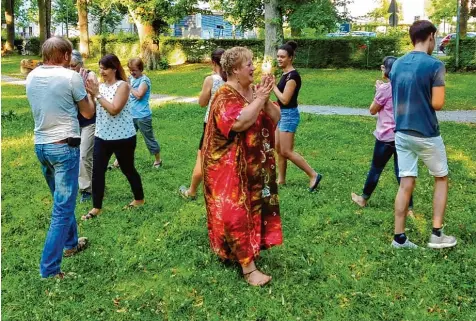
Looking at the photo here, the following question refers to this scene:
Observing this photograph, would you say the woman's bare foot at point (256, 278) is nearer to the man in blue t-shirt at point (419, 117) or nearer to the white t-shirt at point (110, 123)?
the man in blue t-shirt at point (419, 117)

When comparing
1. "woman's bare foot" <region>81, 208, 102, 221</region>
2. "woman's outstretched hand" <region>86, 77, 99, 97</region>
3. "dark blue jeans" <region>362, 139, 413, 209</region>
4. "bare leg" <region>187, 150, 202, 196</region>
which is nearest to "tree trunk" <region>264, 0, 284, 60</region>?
"bare leg" <region>187, 150, 202, 196</region>

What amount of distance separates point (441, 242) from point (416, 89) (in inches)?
56.7

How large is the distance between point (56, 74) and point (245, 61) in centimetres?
148

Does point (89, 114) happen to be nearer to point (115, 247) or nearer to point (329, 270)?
point (115, 247)

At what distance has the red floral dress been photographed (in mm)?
3782

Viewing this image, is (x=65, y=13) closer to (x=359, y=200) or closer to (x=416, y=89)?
(x=359, y=200)

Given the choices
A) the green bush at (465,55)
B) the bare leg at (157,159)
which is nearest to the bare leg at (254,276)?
the bare leg at (157,159)

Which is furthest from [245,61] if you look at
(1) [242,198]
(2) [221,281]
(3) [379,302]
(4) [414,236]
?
(4) [414,236]

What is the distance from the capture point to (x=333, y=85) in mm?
18922

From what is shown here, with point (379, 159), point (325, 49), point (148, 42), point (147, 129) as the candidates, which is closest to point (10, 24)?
point (148, 42)

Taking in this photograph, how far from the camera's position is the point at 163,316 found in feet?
11.9

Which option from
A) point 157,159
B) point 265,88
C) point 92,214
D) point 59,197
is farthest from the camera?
point 157,159

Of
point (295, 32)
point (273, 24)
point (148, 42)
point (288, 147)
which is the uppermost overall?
point (295, 32)

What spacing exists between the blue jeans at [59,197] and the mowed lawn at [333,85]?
11.1m
